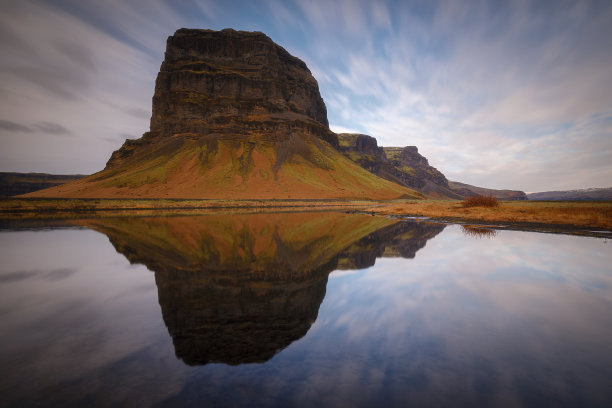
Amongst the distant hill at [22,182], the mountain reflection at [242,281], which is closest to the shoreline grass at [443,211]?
the mountain reflection at [242,281]

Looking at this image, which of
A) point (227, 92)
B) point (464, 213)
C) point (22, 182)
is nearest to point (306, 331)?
point (464, 213)

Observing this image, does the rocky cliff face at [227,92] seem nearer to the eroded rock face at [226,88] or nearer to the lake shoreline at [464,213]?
the eroded rock face at [226,88]

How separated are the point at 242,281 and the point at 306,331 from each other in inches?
143

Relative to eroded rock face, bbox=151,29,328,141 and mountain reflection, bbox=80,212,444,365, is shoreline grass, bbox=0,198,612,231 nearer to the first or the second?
mountain reflection, bbox=80,212,444,365

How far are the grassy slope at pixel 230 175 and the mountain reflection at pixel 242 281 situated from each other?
196ft

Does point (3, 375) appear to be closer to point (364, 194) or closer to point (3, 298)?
point (3, 298)

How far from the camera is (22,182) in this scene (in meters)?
170

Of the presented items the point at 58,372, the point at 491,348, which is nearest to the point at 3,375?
the point at 58,372

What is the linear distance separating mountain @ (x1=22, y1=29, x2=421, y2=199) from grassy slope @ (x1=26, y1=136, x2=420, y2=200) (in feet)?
1.11

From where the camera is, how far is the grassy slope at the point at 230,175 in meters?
74.4

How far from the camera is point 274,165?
305 feet

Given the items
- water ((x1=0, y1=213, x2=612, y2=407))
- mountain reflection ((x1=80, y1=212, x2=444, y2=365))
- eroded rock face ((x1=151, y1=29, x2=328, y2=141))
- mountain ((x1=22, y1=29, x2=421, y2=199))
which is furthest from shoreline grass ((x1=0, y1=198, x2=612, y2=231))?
eroded rock face ((x1=151, y1=29, x2=328, y2=141))

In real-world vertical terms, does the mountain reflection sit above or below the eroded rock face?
below

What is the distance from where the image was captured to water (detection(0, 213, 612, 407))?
3.19 meters
